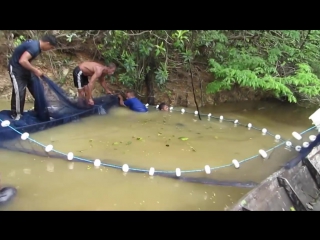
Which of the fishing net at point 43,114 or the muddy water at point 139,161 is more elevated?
the fishing net at point 43,114

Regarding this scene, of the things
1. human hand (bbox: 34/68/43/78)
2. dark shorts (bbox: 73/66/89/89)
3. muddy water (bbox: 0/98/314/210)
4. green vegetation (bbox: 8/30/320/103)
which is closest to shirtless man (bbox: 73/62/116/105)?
dark shorts (bbox: 73/66/89/89)

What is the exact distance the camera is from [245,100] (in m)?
8.48

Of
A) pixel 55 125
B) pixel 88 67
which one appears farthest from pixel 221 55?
pixel 55 125

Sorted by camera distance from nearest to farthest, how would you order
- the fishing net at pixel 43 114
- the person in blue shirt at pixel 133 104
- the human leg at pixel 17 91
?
the fishing net at pixel 43 114
the human leg at pixel 17 91
the person in blue shirt at pixel 133 104

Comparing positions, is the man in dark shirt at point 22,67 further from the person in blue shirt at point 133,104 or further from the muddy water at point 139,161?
the person in blue shirt at point 133,104

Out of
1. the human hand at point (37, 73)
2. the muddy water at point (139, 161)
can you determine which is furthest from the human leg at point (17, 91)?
the muddy water at point (139, 161)

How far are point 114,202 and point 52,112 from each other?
264 centimetres

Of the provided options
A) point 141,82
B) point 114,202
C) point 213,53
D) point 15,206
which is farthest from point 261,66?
point 15,206

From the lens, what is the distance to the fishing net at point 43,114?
4230 mm

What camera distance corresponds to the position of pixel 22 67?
474 centimetres

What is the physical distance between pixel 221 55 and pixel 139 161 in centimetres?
460

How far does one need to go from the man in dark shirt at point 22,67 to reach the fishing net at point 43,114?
11 cm

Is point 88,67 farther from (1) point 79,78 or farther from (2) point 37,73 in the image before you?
(2) point 37,73

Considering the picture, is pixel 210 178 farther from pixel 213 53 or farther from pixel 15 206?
pixel 213 53
